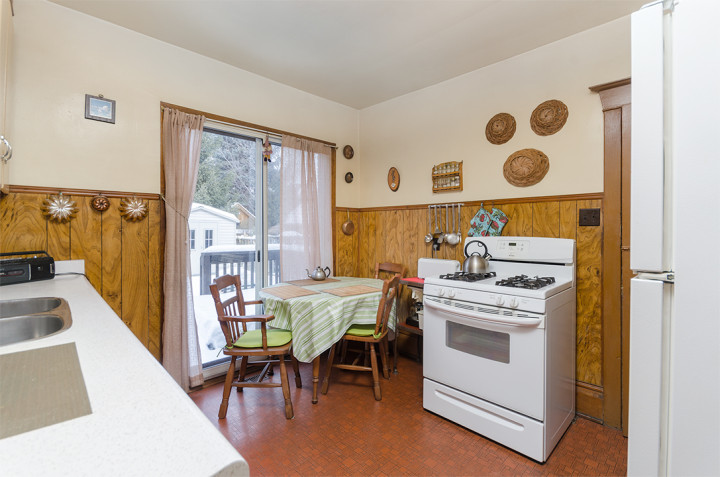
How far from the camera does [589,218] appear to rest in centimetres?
223

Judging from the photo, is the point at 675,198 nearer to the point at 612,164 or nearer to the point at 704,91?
the point at 704,91

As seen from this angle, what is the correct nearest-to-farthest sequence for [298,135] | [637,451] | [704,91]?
1. [704,91]
2. [637,451]
3. [298,135]

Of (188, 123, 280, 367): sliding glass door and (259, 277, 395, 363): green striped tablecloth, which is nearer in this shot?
(259, 277, 395, 363): green striped tablecloth

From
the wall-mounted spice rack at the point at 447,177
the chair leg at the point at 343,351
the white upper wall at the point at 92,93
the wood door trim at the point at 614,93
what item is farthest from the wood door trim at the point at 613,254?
the white upper wall at the point at 92,93

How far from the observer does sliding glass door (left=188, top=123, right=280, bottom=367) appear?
276 cm

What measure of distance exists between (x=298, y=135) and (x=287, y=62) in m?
0.69

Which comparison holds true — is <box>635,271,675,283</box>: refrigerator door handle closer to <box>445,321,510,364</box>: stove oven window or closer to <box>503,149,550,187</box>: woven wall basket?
<box>445,321,510,364</box>: stove oven window

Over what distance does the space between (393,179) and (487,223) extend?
1147 mm

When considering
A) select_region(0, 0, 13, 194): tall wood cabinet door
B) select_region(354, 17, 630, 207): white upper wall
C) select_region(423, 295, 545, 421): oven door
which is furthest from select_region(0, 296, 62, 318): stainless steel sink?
select_region(354, 17, 630, 207): white upper wall

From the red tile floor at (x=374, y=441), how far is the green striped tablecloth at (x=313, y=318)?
43 cm

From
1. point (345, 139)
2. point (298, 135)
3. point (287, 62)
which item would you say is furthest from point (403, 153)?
point (287, 62)

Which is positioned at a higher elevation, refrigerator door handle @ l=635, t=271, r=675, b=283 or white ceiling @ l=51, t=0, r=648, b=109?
white ceiling @ l=51, t=0, r=648, b=109

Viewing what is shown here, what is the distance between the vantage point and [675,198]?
2.08 ft

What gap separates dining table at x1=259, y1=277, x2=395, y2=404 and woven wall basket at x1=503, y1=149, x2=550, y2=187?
4.59 ft
